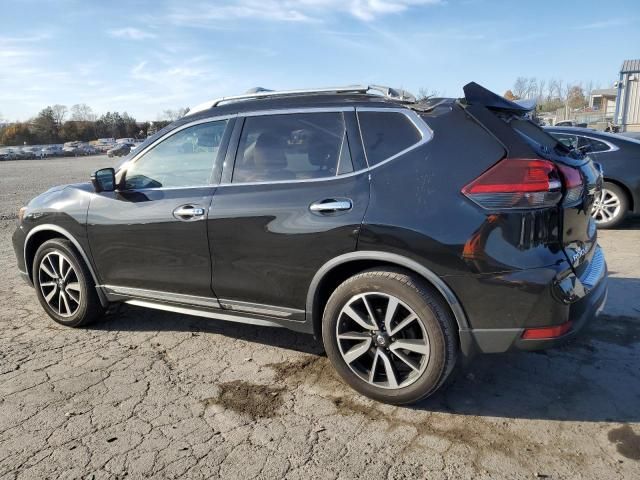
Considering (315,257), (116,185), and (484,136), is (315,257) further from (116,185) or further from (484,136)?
(116,185)

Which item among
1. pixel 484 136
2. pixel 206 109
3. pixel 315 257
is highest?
pixel 206 109

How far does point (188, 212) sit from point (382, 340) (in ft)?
5.25

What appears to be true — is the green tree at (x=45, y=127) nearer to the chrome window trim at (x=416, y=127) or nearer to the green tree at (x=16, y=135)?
the green tree at (x=16, y=135)

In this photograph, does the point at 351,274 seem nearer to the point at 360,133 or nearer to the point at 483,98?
the point at 360,133

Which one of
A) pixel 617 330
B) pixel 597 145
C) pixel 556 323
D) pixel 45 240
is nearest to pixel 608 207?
pixel 597 145

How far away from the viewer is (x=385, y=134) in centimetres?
301

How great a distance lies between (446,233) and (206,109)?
2.08 meters

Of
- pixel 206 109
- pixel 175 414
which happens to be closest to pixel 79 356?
pixel 175 414

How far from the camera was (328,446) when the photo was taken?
2.70 meters

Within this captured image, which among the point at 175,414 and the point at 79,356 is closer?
the point at 175,414

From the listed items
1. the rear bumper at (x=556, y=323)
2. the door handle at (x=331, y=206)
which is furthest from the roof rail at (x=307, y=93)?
the rear bumper at (x=556, y=323)

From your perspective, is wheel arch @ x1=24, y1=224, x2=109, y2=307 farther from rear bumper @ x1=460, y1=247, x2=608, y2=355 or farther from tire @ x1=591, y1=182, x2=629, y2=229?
tire @ x1=591, y1=182, x2=629, y2=229

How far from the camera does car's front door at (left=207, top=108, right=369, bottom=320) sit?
9.92 ft

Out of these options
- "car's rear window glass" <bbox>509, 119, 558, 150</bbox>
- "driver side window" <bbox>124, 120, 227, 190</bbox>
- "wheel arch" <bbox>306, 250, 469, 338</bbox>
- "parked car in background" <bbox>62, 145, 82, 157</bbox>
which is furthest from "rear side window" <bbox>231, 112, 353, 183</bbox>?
"parked car in background" <bbox>62, 145, 82, 157</bbox>
